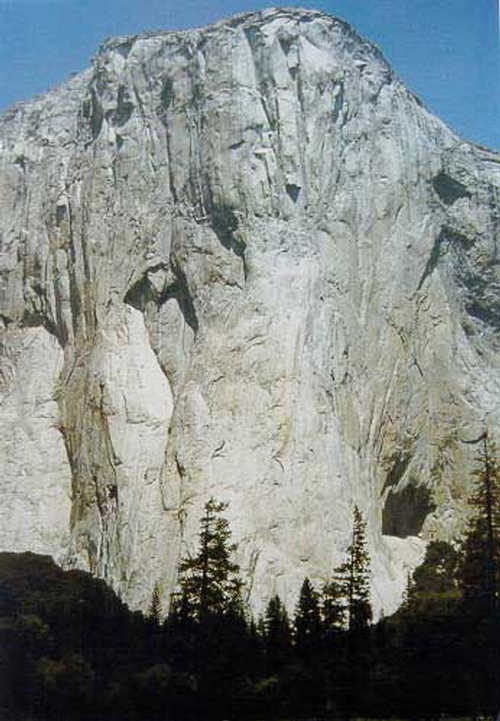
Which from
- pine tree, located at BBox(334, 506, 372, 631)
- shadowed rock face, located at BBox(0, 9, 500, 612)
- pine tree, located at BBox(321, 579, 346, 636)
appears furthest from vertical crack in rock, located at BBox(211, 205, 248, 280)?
pine tree, located at BBox(321, 579, 346, 636)

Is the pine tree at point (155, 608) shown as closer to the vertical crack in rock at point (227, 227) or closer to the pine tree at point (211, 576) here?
the pine tree at point (211, 576)

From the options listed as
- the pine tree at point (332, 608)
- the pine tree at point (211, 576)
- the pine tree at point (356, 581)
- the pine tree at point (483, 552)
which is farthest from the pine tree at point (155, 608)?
the pine tree at point (483, 552)

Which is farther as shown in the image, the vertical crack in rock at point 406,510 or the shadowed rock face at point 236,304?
the vertical crack in rock at point 406,510

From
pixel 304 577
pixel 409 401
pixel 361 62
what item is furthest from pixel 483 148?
pixel 304 577

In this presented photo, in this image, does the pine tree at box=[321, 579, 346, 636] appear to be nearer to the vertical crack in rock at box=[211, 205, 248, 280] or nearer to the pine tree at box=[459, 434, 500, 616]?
the pine tree at box=[459, 434, 500, 616]

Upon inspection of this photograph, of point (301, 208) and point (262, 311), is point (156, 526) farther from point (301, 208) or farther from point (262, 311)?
point (301, 208)
